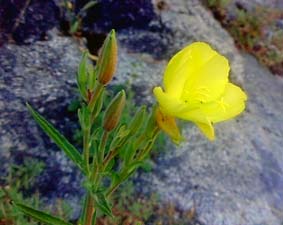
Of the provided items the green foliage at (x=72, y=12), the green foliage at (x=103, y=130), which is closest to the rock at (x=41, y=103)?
the green foliage at (x=72, y=12)

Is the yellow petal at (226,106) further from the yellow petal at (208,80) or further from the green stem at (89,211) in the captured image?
the green stem at (89,211)

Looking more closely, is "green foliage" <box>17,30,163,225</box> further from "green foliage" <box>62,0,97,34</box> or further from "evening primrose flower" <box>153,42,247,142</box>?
"green foliage" <box>62,0,97,34</box>

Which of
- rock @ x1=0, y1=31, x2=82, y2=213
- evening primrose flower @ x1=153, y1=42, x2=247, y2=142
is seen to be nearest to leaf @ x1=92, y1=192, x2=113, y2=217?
evening primrose flower @ x1=153, y1=42, x2=247, y2=142

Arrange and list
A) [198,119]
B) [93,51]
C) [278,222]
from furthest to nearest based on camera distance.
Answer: [93,51], [278,222], [198,119]

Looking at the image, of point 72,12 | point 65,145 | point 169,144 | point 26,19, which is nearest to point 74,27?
point 72,12

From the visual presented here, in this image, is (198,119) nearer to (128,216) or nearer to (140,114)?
(140,114)

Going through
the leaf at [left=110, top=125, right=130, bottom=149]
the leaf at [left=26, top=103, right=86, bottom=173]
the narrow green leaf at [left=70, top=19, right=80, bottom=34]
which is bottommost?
the narrow green leaf at [left=70, top=19, right=80, bottom=34]

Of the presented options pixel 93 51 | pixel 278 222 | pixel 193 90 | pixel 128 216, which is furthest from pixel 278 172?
pixel 193 90
